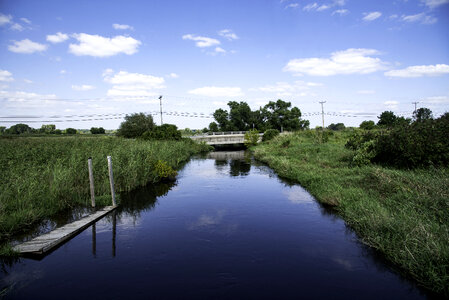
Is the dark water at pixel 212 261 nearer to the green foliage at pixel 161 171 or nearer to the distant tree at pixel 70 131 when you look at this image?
the green foliage at pixel 161 171

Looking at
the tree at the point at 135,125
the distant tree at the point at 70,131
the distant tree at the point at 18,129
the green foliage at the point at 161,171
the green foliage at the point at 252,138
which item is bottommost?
the green foliage at the point at 161,171

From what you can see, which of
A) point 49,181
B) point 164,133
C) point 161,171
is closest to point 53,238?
point 49,181

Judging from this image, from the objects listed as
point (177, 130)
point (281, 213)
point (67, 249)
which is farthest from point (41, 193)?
point (177, 130)

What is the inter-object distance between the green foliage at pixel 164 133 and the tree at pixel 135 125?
361 inches

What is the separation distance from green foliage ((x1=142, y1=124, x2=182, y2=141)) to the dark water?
87.9 ft

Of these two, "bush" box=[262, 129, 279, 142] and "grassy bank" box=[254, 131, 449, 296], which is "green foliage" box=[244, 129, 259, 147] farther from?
"grassy bank" box=[254, 131, 449, 296]

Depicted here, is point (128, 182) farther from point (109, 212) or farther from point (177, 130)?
point (177, 130)

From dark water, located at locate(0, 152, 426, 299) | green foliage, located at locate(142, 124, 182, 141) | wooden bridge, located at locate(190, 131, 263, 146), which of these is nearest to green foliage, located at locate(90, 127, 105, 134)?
wooden bridge, located at locate(190, 131, 263, 146)

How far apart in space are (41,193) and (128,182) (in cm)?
514

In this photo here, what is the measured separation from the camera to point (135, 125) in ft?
159

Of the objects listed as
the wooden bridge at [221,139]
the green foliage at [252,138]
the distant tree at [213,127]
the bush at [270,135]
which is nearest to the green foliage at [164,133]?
the wooden bridge at [221,139]

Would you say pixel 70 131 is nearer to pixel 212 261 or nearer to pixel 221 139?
pixel 221 139

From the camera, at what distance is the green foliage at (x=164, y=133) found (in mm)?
37906

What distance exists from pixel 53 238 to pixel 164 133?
101ft
